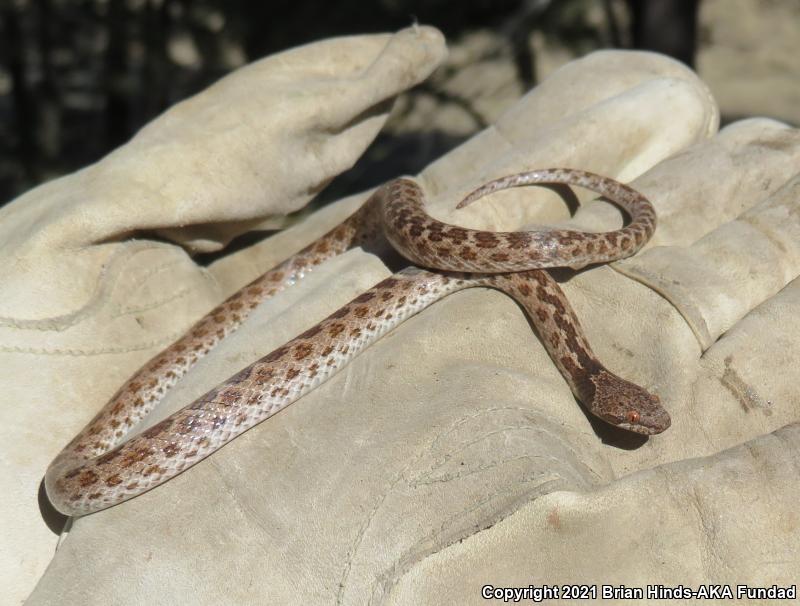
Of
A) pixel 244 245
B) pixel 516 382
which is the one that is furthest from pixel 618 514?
pixel 244 245

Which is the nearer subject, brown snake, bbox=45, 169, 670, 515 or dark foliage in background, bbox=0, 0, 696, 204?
brown snake, bbox=45, 169, 670, 515

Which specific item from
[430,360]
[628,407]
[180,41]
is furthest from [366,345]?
[180,41]

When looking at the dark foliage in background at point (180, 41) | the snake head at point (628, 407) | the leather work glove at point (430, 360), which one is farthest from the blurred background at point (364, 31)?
the snake head at point (628, 407)

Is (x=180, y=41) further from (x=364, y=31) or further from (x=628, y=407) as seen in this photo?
(x=628, y=407)

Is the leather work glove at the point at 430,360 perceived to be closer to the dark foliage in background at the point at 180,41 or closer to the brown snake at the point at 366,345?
the brown snake at the point at 366,345

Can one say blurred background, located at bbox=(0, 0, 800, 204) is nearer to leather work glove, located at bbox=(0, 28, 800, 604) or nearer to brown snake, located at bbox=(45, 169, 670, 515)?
leather work glove, located at bbox=(0, 28, 800, 604)

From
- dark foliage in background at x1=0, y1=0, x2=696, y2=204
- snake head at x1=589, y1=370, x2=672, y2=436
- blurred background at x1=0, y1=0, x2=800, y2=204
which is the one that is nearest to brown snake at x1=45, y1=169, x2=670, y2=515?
snake head at x1=589, y1=370, x2=672, y2=436

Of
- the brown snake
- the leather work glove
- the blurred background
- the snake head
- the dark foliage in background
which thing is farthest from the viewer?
the dark foliage in background

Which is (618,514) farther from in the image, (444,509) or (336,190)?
(336,190)
